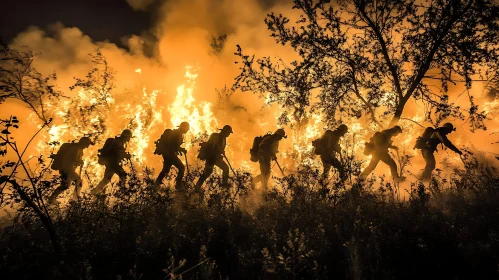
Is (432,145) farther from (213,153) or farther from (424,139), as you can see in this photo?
(213,153)

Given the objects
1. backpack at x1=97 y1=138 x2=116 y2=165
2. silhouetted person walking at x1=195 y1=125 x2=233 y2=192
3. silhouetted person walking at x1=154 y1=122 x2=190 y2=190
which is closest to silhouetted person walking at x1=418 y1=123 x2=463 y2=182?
silhouetted person walking at x1=195 y1=125 x2=233 y2=192

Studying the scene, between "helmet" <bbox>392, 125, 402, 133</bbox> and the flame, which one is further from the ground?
the flame

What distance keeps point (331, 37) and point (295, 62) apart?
157 centimetres

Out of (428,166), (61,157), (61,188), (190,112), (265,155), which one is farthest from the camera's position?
(190,112)

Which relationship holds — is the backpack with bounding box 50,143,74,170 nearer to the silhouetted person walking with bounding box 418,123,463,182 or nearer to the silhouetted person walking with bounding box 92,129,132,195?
the silhouetted person walking with bounding box 92,129,132,195

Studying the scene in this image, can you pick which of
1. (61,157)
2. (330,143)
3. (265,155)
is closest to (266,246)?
(265,155)

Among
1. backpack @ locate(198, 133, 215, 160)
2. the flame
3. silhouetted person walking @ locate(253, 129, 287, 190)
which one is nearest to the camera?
backpack @ locate(198, 133, 215, 160)

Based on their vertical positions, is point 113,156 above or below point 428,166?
above

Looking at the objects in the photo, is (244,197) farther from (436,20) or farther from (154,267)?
(436,20)

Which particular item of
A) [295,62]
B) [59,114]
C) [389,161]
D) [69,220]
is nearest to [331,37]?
[295,62]

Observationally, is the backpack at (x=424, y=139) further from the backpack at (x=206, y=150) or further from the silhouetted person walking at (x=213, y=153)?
the backpack at (x=206, y=150)

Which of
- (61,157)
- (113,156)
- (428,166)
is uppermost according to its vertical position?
(113,156)

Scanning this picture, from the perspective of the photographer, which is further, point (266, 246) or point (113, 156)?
point (113, 156)

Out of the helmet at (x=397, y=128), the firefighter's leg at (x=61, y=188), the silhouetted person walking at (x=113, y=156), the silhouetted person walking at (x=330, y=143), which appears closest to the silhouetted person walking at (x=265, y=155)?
the silhouetted person walking at (x=330, y=143)
